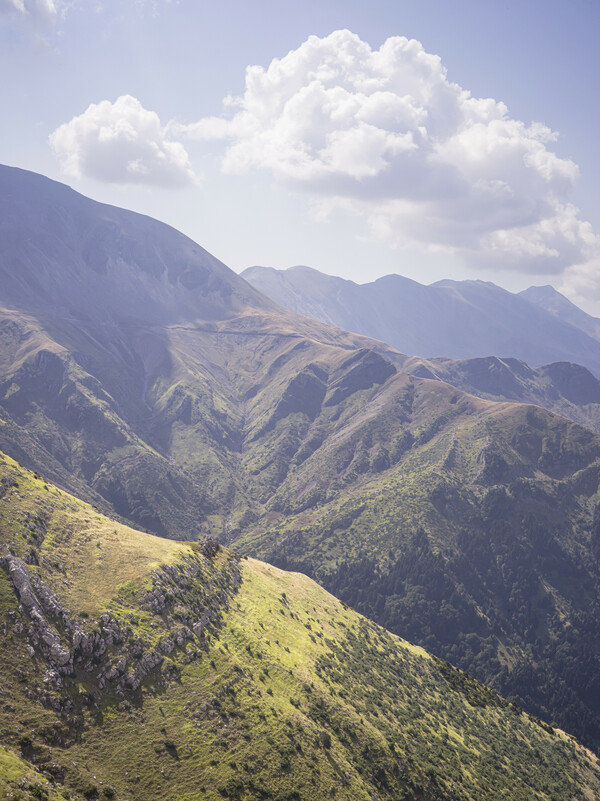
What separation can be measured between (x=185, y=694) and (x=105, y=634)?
1669 cm

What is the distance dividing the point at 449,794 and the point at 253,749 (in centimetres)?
4642

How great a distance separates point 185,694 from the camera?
70062 mm

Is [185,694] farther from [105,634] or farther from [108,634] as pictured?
[105,634]

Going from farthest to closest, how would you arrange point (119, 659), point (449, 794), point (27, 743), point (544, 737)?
1. point (544, 737)
2. point (449, 794)
3. point (119, 659)
4. point (27, 743)

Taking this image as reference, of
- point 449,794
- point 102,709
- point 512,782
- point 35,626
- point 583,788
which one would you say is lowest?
point 583,788

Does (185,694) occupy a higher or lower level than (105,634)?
lower

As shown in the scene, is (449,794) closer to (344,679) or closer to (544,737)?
(344,679)

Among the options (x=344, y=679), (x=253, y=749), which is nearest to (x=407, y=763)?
(x=344, y=679)

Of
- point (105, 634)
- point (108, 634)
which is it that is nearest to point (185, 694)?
point (108, 634)

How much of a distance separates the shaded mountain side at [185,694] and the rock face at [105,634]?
22cm

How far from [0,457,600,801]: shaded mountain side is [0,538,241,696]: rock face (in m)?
0.22

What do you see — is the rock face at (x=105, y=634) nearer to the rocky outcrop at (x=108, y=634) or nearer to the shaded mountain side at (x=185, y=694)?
the rocky outcrop at (x=108, y=634)

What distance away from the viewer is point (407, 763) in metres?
84.4

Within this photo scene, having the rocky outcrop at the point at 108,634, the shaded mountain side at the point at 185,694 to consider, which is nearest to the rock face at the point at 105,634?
the rocky outcrop at the point at 108,634
